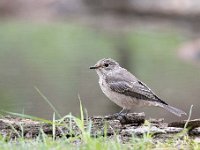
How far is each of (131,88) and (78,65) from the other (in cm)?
974

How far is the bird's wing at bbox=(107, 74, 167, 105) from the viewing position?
844cm

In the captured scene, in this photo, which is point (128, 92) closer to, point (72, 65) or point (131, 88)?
point (131, 88)

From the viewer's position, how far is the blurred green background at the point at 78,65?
1281 cm

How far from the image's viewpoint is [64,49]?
22750 millimetres

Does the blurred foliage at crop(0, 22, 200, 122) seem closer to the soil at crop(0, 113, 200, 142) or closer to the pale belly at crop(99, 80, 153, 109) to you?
the pale belly at crop(99, 80, 153, 109)

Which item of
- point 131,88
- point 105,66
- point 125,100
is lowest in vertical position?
point 125,100

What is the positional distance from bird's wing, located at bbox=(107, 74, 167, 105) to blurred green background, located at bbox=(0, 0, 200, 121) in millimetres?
2673

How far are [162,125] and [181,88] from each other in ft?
23.2

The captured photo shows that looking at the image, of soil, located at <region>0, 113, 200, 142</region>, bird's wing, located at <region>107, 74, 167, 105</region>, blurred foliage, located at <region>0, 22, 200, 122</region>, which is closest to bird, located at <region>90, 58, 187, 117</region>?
bird's wing, located at <region>107, 74, 167, 105</region>

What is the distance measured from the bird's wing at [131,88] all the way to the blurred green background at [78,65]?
2673 mm

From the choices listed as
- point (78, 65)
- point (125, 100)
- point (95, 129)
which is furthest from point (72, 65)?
point (95, 129)

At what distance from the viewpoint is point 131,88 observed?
8602mm

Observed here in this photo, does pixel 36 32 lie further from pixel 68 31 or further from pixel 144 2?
pixel 144 2

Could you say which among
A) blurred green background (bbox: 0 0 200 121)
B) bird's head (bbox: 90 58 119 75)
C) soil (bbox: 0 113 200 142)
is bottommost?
soil (bbox: 0 113 200 142)
